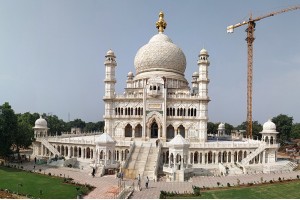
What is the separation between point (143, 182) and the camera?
115 ft

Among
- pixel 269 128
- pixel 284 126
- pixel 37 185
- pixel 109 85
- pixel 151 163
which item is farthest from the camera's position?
pixel 284 126

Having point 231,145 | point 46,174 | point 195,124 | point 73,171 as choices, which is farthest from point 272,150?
point 46,174

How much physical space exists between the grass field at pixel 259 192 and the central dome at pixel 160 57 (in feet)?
91.1

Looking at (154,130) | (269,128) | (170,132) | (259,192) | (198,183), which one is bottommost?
(198,183)

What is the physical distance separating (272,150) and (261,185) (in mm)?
14186

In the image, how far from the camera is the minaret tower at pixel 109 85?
5144 cm

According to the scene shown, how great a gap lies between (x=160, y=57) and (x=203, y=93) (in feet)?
35.2

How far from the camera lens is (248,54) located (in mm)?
76875

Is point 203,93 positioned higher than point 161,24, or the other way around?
point 161,24

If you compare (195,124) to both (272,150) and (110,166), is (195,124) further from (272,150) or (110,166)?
(110,166)

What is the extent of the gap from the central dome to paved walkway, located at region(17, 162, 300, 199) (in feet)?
73.2

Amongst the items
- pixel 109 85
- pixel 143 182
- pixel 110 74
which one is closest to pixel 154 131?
pixel 109 85

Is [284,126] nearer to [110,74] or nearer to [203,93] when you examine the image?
[203,93]

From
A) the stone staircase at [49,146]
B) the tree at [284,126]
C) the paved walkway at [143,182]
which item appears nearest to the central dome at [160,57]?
the stone staircase at [49,146]
